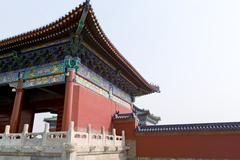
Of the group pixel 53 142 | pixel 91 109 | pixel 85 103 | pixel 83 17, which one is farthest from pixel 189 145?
pixel 83 17

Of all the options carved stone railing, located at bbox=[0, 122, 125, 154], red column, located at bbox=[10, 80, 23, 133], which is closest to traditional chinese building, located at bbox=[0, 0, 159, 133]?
red column, located at bbox=[10, 80, 23, 133]

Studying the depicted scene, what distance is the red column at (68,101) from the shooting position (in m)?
8.06

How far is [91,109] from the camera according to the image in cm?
998

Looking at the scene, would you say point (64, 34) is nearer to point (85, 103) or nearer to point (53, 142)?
point (85, 103)

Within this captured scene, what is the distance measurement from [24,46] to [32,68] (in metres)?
1.09

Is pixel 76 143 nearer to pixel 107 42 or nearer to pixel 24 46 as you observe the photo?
pixel 107 42

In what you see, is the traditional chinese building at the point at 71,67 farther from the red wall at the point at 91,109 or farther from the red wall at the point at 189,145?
the red wall at the point at 189,145

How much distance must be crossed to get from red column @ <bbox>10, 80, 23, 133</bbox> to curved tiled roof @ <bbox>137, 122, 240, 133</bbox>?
5859 mm

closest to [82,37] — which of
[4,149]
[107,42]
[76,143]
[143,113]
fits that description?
[107,42]

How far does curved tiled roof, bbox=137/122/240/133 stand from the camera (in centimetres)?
916

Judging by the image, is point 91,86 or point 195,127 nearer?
point 195,127

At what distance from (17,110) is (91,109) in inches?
134

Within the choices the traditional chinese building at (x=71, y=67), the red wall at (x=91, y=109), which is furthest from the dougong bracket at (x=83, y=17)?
the red wall at (x=91, y=109)

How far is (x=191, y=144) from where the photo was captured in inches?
375
